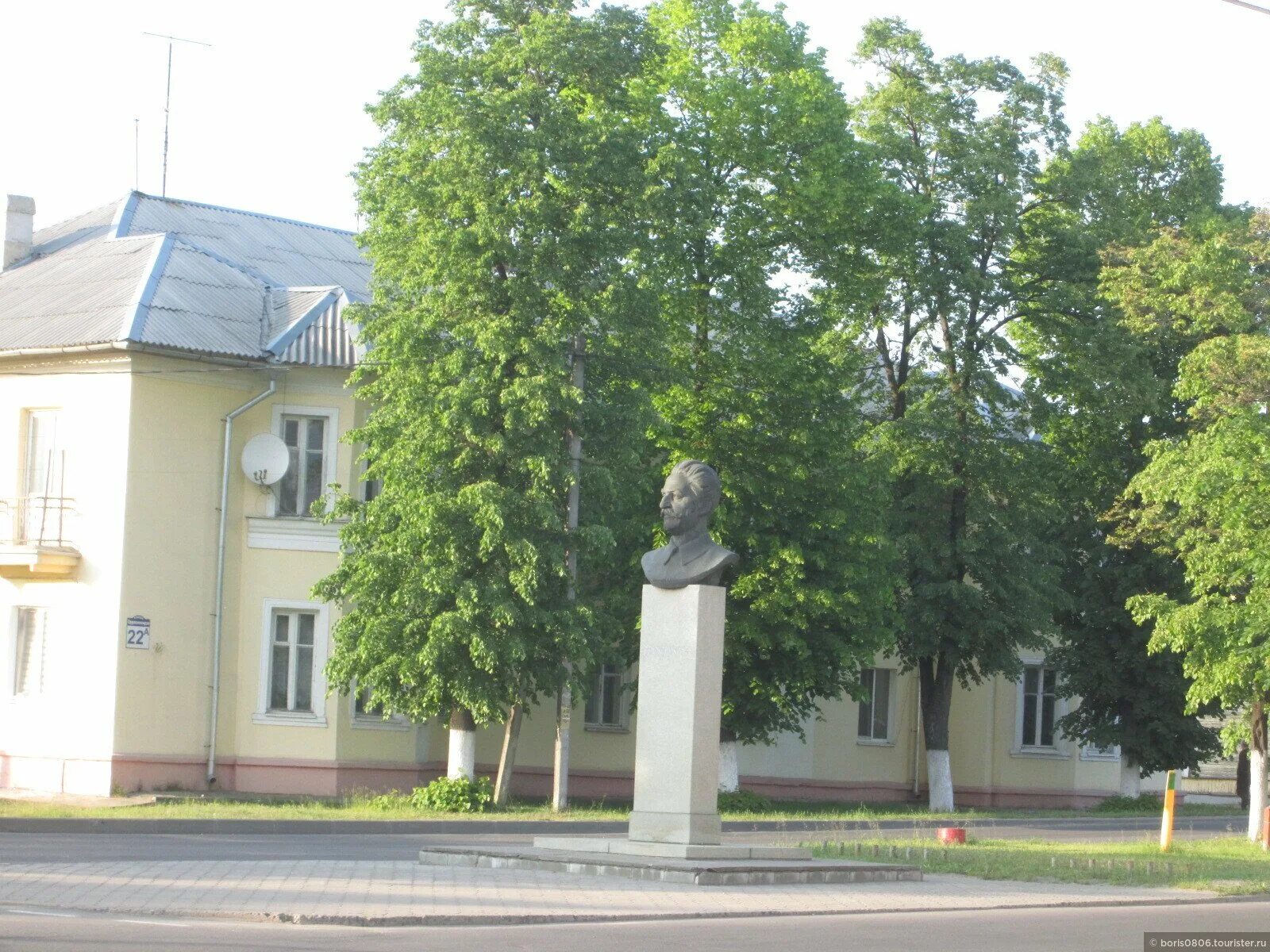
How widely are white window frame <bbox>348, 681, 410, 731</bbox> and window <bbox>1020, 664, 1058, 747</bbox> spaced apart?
1685 centimetres

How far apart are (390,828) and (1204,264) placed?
51.1 ft

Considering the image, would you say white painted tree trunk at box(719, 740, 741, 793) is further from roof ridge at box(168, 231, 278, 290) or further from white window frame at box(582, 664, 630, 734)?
roof ridge at box(168, 231, 278, 290)

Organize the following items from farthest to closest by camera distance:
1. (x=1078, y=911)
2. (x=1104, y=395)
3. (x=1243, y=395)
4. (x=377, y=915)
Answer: (x=1104, y=395) → (x=1243, y=395) → (x=1078, y=911) → (x=377, y=915)

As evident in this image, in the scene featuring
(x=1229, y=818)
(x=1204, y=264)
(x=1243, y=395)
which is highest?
(x=1204, y=264)

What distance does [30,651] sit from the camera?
30.2 m

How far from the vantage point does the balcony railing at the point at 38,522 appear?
29484mm

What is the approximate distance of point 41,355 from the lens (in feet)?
97.6

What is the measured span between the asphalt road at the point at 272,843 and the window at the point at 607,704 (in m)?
9.25

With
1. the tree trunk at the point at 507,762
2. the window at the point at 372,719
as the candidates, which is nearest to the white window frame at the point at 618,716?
Result: the window at the point at 372,719

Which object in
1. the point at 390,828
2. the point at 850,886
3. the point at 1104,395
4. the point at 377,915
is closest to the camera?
the point at 377,915

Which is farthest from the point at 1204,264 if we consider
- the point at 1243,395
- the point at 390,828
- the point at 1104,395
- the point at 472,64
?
the point at 390,828

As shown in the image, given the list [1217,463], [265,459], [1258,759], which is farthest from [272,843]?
[1258,759]

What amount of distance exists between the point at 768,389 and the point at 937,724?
9621mm

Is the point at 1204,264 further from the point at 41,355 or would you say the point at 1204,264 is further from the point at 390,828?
the point at 41,355
